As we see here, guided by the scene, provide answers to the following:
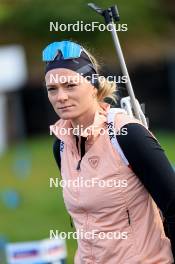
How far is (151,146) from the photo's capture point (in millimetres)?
3930

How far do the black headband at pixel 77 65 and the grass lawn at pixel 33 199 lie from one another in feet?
14.2

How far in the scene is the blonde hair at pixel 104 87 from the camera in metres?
4.25

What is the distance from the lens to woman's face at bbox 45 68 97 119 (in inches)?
162

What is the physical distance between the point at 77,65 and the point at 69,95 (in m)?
0.14

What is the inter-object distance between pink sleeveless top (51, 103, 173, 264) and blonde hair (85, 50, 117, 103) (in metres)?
0.19

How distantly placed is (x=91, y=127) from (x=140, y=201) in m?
0.37

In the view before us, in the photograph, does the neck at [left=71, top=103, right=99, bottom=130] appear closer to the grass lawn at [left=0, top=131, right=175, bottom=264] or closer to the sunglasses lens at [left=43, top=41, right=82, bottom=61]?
the sunglasses lens at [left=43, top=41, right=82, bottom=61]

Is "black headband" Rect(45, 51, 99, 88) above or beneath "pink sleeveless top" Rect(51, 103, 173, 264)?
above

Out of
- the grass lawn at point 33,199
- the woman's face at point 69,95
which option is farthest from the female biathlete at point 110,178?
the grass lawn at point 33,199

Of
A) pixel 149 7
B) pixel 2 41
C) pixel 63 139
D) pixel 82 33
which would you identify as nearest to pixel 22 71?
pixel 2 41

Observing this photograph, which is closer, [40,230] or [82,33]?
[40,230]

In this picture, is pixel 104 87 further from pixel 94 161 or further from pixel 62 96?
pixel 94 161

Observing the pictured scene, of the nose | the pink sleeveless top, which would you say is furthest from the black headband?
the pink sleeveless top

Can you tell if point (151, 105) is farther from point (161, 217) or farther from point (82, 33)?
point (161, 217)
